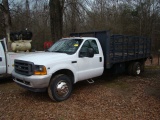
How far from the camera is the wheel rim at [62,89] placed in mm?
5783

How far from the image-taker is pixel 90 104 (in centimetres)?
562

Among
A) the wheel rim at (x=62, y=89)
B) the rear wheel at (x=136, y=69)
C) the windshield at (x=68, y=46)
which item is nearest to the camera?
the wheel rim at (x=62, y=89)

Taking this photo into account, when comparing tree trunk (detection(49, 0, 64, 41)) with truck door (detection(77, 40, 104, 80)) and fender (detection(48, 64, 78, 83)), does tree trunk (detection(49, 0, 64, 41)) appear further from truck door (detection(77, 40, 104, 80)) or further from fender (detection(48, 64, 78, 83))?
fender (detection(48, 64, 78, 83))

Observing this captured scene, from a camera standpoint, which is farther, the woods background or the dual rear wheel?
the woods background

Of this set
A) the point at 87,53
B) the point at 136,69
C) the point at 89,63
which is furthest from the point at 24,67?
the point at 136,69

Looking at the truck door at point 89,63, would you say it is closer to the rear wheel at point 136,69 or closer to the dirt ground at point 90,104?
the dirt ground at point 90,104

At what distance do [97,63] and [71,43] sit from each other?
4.11 ft

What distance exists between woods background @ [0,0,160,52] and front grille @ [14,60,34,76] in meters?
6.78

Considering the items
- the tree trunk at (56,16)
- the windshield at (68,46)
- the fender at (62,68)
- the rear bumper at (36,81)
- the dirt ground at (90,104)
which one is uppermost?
the tree trunk at (56,16)

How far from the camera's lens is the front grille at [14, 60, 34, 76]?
5.45 m

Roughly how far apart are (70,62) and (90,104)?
58.3 inches

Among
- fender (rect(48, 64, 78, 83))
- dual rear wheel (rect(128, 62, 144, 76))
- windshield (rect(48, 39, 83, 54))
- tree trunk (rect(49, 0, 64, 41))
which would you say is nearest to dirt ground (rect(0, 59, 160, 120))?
fender (rect(48, 64, 78, 83))

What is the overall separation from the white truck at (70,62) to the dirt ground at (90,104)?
1.74 ft

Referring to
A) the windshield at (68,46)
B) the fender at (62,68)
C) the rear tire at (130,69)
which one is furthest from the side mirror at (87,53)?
the rear tire at (130,69)
